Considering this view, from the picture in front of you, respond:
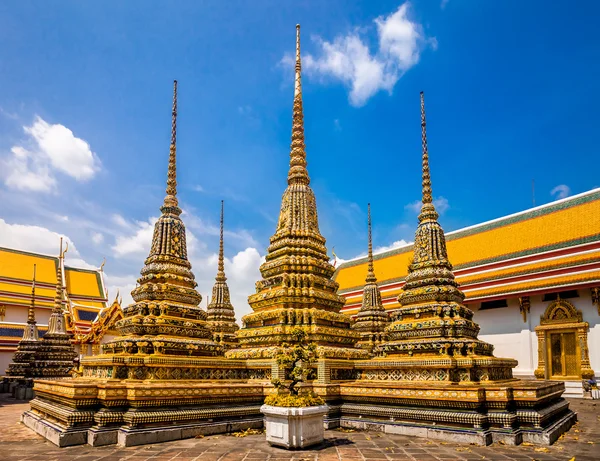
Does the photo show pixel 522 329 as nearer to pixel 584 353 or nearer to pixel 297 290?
pixel 584 353

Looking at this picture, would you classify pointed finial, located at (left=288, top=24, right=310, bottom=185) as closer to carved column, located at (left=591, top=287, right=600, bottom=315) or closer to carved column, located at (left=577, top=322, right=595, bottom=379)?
carved column, located at (left=591, top=287, right=600, bottom=315)

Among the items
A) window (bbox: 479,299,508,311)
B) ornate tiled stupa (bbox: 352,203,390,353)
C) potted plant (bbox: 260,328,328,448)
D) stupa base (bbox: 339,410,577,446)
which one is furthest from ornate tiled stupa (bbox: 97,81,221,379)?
window (bbox: 479,299,508,311)

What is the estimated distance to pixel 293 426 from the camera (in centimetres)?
836

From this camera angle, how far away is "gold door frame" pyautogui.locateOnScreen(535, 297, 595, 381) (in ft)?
70.9

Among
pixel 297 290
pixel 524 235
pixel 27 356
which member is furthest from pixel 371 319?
pixel 27 356

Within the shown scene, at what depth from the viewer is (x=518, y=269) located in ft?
82.2

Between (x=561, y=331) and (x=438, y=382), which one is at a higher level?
(x=561, y=331)

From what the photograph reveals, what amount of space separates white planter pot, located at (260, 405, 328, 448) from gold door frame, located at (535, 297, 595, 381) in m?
17.6

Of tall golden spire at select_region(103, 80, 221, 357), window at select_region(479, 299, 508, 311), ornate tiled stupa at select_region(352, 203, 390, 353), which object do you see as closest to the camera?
tall golden spire at select_region(103, 80, 221, 357)

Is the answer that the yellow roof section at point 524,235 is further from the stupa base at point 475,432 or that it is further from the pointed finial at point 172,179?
the pointed finial at point 172,179

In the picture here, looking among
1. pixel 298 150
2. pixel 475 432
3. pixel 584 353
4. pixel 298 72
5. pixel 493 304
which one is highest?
pixel 298 72

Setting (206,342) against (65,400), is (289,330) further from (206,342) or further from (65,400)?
(65,400)

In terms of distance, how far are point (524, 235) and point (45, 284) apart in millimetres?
35886

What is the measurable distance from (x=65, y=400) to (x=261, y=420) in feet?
13.8
